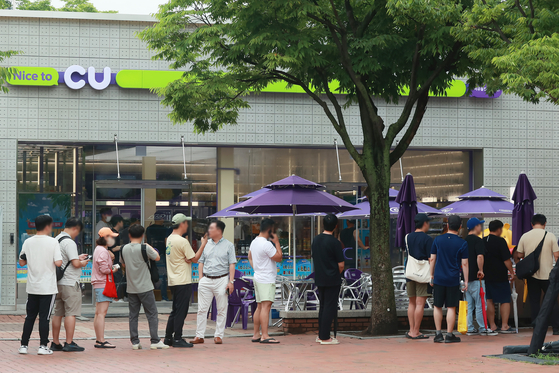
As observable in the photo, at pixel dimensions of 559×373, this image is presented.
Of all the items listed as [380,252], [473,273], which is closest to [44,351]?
[380,252]

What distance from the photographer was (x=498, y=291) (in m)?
11.8

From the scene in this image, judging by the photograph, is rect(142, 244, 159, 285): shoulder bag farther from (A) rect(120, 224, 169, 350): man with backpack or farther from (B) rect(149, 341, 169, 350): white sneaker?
(B) rect(149, 341, 169, 350): white sneaker

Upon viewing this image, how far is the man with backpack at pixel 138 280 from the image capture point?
10148 mm

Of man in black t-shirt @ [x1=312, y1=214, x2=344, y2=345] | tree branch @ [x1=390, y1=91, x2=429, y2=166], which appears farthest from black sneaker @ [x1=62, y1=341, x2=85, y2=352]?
tree branch @ [x1=390, y1=91, x2=429, y2=166]

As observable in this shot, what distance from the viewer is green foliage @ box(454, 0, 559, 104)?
9312 mm

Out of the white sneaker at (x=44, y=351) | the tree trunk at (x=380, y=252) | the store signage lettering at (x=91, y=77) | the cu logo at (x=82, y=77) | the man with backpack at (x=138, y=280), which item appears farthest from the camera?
the cu logo at (x=82, y=77)

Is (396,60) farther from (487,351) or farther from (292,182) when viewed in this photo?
(487,351)

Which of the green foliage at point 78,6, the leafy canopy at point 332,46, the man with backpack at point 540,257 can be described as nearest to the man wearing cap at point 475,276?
the man with backpack at point 540,257

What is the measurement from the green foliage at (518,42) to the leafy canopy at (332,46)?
41cm

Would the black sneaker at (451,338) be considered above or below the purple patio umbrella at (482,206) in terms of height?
below

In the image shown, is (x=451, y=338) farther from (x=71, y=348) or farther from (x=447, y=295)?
(x=71, y=348)

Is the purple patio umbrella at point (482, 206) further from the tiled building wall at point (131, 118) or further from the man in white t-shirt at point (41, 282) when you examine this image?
the man in white t-shirt at point (41, 282)

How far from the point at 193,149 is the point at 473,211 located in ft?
23.7

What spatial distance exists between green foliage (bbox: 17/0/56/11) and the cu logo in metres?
19.6
